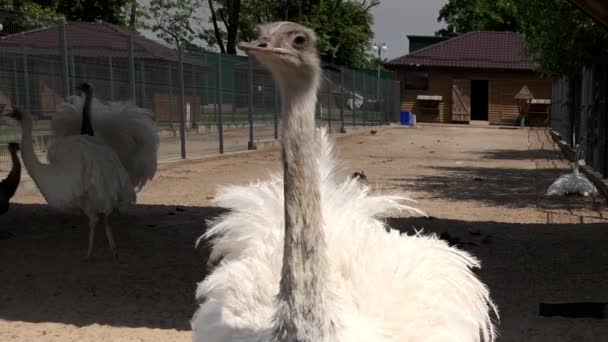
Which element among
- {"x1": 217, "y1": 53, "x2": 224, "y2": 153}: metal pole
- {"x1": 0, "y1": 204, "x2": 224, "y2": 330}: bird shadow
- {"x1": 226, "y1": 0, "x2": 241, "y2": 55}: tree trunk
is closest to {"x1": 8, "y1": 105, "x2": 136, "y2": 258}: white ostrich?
{"x1": 0, "y1": 204, "x2": 224, "y2": 330}: bird shadow

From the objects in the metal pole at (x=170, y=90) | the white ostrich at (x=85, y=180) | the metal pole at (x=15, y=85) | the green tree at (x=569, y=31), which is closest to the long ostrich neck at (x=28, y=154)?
the white ostrich at (x=85, y=180)

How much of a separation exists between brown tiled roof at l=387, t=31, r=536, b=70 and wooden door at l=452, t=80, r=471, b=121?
1.01 meters

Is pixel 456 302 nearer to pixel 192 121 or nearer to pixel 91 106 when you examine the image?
pixel 91 106

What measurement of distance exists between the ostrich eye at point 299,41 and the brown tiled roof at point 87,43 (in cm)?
902

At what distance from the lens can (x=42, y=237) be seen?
25.2ft

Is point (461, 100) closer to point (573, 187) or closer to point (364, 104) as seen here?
point (364, 104)

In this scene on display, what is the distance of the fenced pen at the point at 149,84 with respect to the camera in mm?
11141

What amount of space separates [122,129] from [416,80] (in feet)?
122

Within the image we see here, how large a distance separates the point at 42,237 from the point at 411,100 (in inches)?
1509

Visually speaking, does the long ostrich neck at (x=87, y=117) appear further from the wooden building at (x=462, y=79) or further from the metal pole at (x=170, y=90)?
the wooden building at (x=462, y=79)

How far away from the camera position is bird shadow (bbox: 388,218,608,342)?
4.98 metres

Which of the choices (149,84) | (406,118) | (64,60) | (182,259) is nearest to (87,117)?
(182,259)

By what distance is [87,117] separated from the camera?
8.16m

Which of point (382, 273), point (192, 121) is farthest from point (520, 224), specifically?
point (192, 121)
